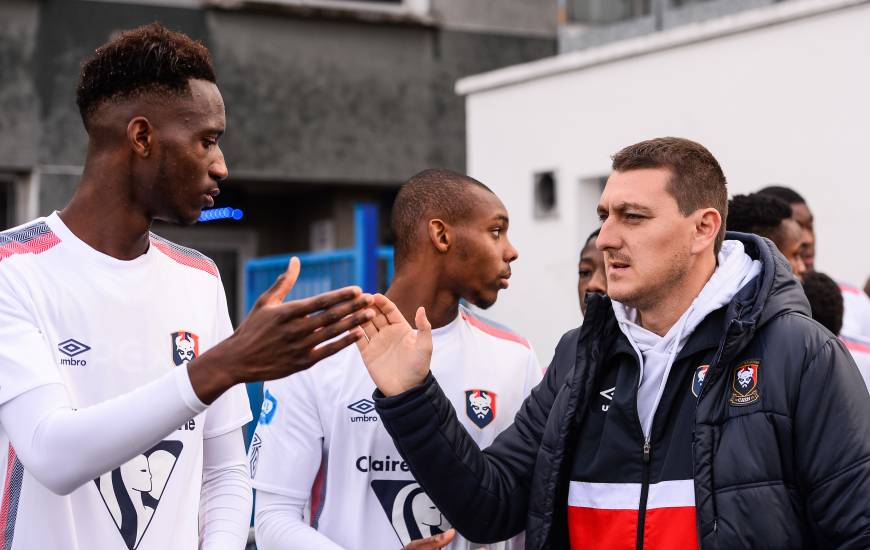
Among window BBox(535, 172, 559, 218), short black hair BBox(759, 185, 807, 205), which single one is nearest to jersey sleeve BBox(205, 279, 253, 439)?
short black hair BBox(759, 185, 807, 205)

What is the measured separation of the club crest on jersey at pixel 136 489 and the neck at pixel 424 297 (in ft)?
3.46

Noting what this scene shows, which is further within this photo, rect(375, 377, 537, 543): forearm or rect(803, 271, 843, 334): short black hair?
rect(803, 271, 843, 334): short black hair

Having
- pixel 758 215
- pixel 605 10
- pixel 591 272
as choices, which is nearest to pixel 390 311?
pixel 591 272

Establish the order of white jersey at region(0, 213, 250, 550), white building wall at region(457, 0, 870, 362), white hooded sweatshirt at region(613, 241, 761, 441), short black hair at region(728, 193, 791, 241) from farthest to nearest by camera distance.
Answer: white building wall at region(457, 0, 870, 362), short black hair at region(728, 193, 791, 241), white hooded sweatshirt at region(613, 241, 761, 441), white jersey at region(0, 213, 250, 550)

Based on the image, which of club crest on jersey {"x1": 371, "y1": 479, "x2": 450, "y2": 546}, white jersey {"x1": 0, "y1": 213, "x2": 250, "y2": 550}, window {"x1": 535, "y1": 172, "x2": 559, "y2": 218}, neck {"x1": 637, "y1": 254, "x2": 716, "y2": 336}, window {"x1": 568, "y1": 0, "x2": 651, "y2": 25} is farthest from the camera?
window {"x1": 568, "y1": 0, "x2": 651, "y2": 25}

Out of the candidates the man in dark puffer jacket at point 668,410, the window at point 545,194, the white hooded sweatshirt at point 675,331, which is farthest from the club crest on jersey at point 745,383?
the window at point 545,194

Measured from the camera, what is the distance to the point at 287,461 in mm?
3861

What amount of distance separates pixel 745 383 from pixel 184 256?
1.49m

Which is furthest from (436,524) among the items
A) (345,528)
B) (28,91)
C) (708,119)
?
(28,91)

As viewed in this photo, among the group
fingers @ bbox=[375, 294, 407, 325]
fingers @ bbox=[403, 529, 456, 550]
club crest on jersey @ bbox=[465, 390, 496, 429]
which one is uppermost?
fingers @ bbox=[375, 294, 407, 325]

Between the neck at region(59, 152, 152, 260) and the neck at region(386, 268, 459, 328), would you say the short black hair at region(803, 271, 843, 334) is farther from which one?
the neck at region(59, 152, 152, 260)

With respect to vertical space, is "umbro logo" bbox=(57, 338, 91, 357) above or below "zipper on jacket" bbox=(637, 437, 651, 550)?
above

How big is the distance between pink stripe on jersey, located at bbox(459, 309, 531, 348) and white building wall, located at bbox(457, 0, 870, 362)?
468 centimetres

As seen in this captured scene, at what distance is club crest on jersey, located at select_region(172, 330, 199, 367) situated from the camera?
3301 millimetres
